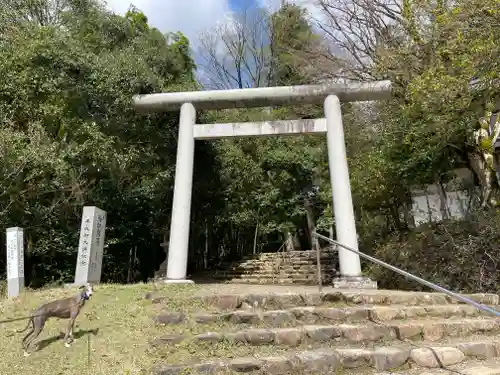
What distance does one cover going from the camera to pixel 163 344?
473cm

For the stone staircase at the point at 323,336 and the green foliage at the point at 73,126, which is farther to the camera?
the green foliage at the point at 73,126

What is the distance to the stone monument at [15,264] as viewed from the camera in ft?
24.9

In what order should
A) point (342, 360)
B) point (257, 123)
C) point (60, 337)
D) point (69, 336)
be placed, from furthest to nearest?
point (257, 123) < point (60, 337) < point (69, 336) < point (342, 360)

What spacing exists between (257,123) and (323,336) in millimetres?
5390

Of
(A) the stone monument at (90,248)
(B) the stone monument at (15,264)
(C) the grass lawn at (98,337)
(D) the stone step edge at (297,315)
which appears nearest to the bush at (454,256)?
(D) the stone step edge at (297,315)

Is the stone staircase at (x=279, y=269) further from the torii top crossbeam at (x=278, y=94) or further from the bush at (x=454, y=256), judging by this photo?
the torii top crossbeam at (x=278, y=94)

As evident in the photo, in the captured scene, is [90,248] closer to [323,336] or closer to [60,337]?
[60,337]

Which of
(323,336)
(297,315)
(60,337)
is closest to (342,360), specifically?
(323,336)

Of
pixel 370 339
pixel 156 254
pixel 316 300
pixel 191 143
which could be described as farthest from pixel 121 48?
pixel 370 339

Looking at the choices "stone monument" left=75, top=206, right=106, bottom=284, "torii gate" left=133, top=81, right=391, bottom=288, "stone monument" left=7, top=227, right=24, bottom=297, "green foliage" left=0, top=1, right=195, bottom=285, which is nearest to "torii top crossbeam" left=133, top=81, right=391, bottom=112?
"torii gate" left=133, top=81, right=391, bottom=288

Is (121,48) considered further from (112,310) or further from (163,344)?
(163,344)

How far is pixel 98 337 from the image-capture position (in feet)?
16.6

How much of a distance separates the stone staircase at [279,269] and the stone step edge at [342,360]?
26.6 ft

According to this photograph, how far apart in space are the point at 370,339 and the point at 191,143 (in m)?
5.66
